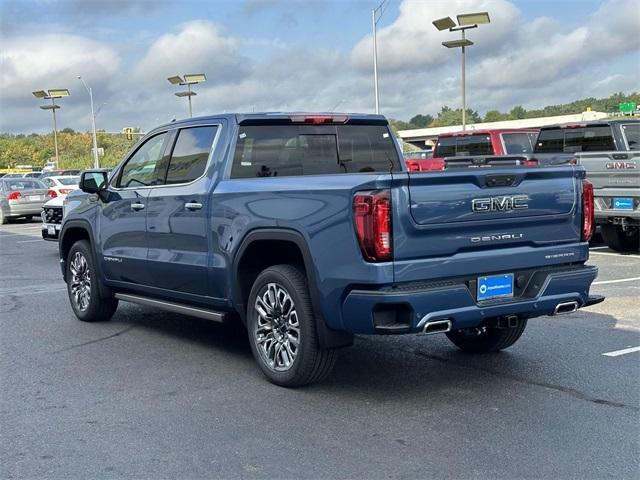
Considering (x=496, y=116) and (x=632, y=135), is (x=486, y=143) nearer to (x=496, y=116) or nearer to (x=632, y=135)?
(x=632, y=135)

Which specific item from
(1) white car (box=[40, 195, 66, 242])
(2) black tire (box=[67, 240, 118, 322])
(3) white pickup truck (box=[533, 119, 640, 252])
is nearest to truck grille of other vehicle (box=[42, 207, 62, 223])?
(1) white car (box=[40, 195, 66, 242])

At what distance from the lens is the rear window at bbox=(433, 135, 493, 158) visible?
16.6 metres

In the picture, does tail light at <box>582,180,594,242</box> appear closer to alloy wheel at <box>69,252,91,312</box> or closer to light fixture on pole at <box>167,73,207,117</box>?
alloy wheel at <box>69,252,91,312</box>

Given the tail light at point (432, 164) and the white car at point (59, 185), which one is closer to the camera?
the tail light at point (432, 164)

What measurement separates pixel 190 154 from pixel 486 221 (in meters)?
2.72

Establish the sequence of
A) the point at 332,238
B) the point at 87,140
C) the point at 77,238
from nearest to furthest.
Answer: the point at 332,238 → the point at 77,238 → the point at 87,140

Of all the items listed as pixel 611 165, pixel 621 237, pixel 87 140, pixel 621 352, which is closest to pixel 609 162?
pixel 611 165

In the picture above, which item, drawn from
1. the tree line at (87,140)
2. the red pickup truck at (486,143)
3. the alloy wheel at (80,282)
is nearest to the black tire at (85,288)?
the alloy wheel at (80,282)

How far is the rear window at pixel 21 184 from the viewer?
26.1m

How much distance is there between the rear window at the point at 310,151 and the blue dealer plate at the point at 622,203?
662cm

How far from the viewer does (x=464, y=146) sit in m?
17.2

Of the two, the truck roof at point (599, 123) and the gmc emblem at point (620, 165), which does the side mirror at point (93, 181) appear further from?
the truck roof at point (599, 123)

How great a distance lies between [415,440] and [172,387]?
1984 mm

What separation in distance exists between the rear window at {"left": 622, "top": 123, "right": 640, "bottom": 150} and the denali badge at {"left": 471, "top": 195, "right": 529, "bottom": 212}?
907cm
